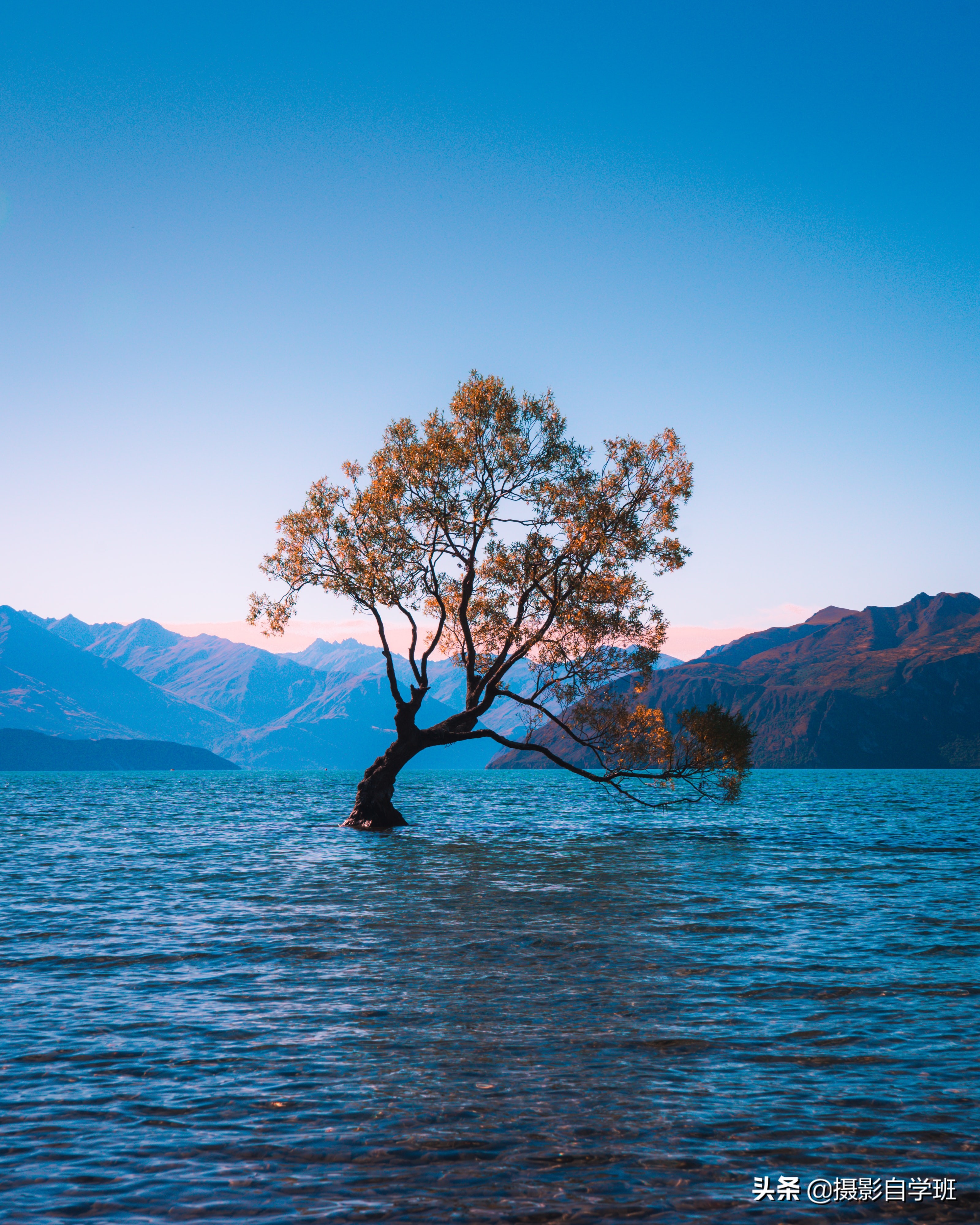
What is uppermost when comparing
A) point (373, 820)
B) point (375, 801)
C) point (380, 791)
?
point (380, 791)

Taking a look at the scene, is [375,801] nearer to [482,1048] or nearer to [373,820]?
[373,820]

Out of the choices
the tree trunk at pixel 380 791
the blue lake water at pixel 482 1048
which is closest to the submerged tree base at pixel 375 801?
the tree trunk at pixel 380 791

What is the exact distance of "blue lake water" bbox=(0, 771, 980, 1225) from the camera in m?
9.56

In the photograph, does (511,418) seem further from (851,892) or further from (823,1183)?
(823,1183)

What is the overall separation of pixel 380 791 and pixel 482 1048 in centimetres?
4490

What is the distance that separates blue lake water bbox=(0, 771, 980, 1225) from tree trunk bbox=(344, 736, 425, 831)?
2207cm

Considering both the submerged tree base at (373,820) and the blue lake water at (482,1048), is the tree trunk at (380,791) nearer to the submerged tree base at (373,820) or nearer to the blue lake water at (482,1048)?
the submerged tree base at (373,820)

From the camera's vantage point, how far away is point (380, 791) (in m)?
58.0

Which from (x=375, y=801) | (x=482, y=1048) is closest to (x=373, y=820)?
(x=375, y=801)

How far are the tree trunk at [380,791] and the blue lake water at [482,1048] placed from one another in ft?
72.4

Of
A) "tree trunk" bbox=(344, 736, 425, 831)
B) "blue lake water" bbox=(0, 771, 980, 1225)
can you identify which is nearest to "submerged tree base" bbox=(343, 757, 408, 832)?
"tree trunk" bbox=(344, 736, 425, 831)

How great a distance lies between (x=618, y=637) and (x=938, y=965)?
33002mm

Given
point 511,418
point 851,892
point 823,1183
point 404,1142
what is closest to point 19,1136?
point 404,1142

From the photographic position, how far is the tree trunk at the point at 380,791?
184 ft
